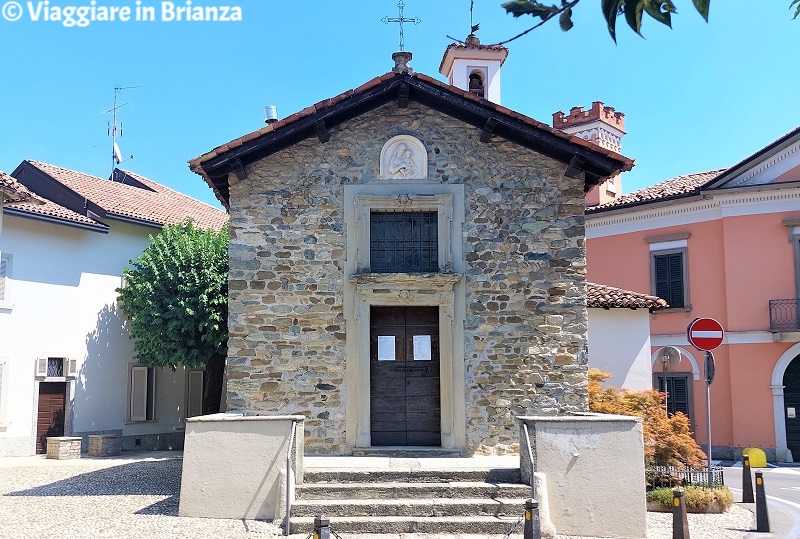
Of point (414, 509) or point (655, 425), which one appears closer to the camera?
point (414, 509)

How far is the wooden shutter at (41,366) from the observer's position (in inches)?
722

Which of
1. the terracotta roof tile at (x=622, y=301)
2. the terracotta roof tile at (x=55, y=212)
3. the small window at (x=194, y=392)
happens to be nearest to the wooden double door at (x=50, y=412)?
the small window at (x=194, y=392)

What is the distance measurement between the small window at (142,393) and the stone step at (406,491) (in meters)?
12.9

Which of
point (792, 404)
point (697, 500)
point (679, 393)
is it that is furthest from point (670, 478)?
point (679, 393)

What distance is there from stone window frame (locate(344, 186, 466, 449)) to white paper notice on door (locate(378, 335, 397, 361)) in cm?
30

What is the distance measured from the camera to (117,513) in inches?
364

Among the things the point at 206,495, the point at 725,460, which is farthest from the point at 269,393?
the point at 725,460

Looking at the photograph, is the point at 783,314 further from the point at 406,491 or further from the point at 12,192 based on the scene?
the point at 12,192

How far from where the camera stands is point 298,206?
1149cm

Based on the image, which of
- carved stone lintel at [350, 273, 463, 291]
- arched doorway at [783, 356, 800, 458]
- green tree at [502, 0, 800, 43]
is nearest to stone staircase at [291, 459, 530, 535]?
carved stone lintel at [350, 273, 463, 291]

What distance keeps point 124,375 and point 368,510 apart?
1375 centimetres

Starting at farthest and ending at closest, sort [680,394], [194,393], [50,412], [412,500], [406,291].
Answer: [194,393] → [680,394] → [50,412] → [406,291] → [412,500]

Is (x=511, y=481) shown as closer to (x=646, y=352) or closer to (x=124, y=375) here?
(x=646, y=352)

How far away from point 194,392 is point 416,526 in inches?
594
